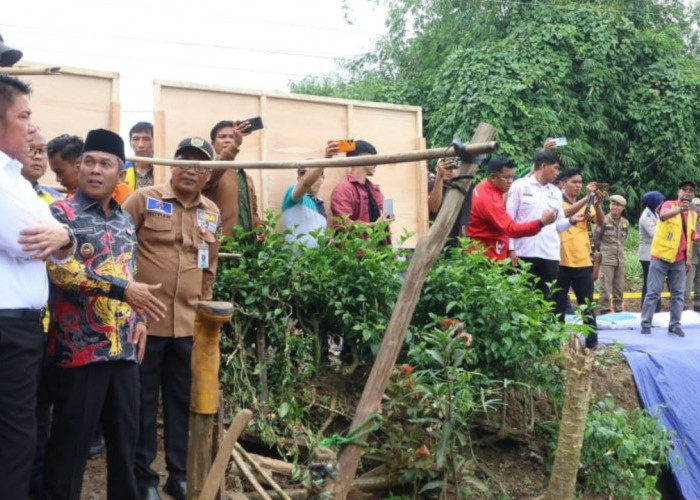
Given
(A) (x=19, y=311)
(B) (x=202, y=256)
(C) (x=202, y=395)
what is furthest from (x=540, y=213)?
(A) (x=19, y=311)

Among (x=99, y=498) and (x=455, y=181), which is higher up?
(x=455, y=181)

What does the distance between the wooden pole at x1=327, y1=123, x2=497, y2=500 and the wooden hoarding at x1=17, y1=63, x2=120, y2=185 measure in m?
2.67

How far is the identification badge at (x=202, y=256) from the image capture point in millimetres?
4438

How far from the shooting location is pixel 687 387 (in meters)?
7.88

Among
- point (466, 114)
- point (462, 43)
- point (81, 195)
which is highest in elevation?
point (462, 43)

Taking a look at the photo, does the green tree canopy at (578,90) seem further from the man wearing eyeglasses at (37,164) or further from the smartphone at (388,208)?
the man wearing eyeglasses at (37,164)

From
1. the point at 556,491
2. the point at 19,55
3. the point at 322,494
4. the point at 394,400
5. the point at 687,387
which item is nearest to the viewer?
the point at 322,494

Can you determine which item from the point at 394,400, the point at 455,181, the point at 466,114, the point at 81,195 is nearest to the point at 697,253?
the point at 466,114

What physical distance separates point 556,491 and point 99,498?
274 centimetres

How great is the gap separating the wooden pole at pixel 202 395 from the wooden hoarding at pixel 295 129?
2591 millimetres

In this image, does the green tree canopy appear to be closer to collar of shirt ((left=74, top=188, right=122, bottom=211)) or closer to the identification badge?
the identification badge

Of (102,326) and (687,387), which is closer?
(102,326)

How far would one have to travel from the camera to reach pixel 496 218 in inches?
269

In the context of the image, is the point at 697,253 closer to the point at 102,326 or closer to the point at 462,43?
the point at 462,43
